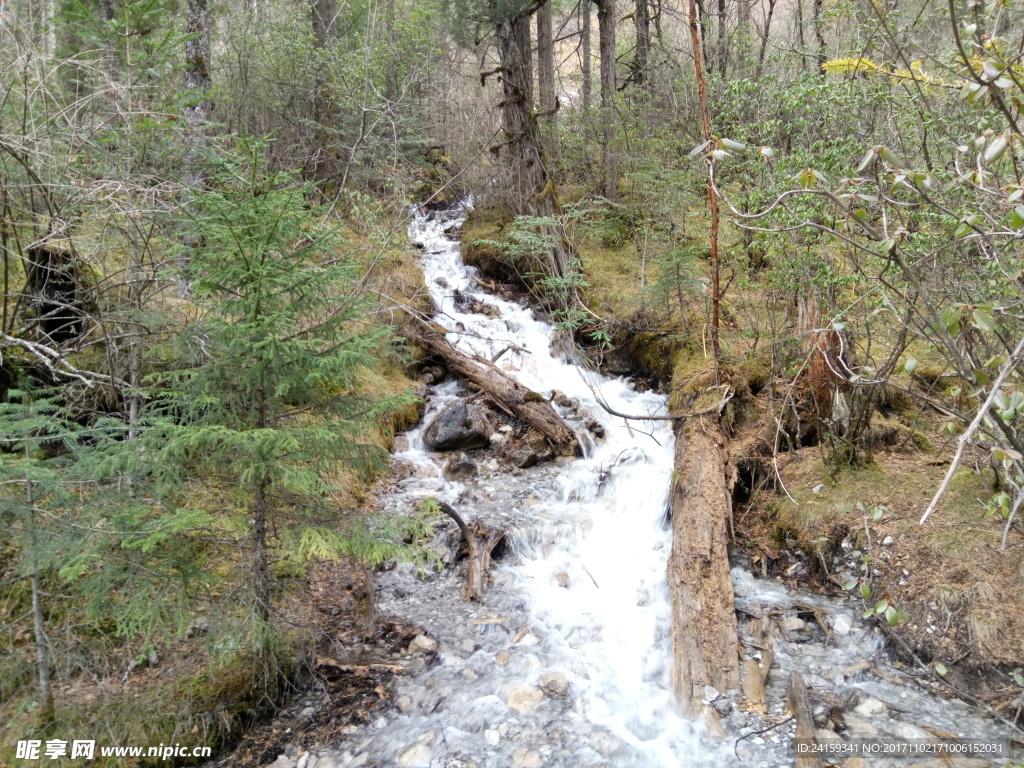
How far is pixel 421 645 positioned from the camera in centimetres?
485

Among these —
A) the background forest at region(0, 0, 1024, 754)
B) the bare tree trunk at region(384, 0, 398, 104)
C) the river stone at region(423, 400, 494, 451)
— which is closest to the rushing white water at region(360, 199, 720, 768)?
the river stone at region(423, 400, 494, 451)

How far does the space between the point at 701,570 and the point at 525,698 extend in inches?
71.2

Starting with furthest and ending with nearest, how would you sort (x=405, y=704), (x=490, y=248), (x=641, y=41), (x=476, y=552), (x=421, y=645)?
1. (x=641, y=41)
2. (x=490, y=248)
3. (x=476, y=552)
4. (x=421, y=645)
5. (x=405, y=704)

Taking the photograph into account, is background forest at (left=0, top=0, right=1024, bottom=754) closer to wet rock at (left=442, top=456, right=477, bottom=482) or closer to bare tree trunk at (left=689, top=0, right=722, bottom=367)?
Result: bare tree trunk at (left=689, top=0, right=722, bottom=367)

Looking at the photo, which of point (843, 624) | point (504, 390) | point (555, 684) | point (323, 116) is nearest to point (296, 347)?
point (555, 684)

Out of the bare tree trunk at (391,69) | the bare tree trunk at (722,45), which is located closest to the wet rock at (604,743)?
the bare tree trunk at (722,45)

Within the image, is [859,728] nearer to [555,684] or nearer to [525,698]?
[555,684]

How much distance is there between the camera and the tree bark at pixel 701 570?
14.5 ft

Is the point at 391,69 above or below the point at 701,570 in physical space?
above

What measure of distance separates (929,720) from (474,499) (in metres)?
4.46

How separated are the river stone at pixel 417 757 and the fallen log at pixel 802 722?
2.30 metres

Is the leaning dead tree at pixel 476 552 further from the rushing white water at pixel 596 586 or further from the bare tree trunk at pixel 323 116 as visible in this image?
the bare tree trunk at pixel 323 116

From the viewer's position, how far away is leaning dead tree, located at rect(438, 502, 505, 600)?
18.2 feet

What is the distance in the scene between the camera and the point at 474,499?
696 cm
